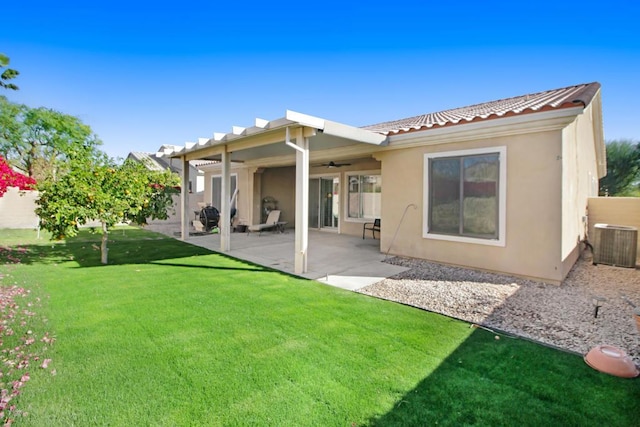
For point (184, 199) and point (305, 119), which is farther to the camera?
point (184, 199)

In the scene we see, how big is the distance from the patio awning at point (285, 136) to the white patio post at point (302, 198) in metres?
0.25

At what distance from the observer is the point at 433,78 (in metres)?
15.9

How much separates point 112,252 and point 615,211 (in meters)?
16.1

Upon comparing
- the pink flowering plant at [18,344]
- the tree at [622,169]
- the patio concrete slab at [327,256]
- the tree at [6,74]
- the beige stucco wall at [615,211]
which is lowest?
the pink flowering plant at [18,344]

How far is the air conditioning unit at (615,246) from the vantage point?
8.50 metres

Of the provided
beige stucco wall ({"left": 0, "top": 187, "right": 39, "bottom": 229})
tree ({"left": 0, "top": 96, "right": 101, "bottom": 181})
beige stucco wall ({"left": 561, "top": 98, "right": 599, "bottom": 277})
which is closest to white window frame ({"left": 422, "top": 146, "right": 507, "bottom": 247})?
beige stucco wall ({"left": 561, "top": 98, "right": 599, "bottom": 277})

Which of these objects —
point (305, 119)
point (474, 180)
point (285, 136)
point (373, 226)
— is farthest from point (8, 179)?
point (474, 180)

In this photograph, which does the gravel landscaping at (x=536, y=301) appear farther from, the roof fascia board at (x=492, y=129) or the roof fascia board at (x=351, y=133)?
the roof fascia board at (x=351, y=133)

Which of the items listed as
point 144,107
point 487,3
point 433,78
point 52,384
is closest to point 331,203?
point 433,78

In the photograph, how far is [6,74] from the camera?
3199mm

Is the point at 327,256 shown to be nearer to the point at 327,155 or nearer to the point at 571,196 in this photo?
the point at 327,155

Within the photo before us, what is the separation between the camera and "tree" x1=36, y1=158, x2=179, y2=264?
300 inches

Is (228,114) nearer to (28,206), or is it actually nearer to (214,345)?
(28,206)

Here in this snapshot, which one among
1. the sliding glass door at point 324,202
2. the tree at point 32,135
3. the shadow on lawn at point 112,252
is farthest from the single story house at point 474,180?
the tree at point 32,135
